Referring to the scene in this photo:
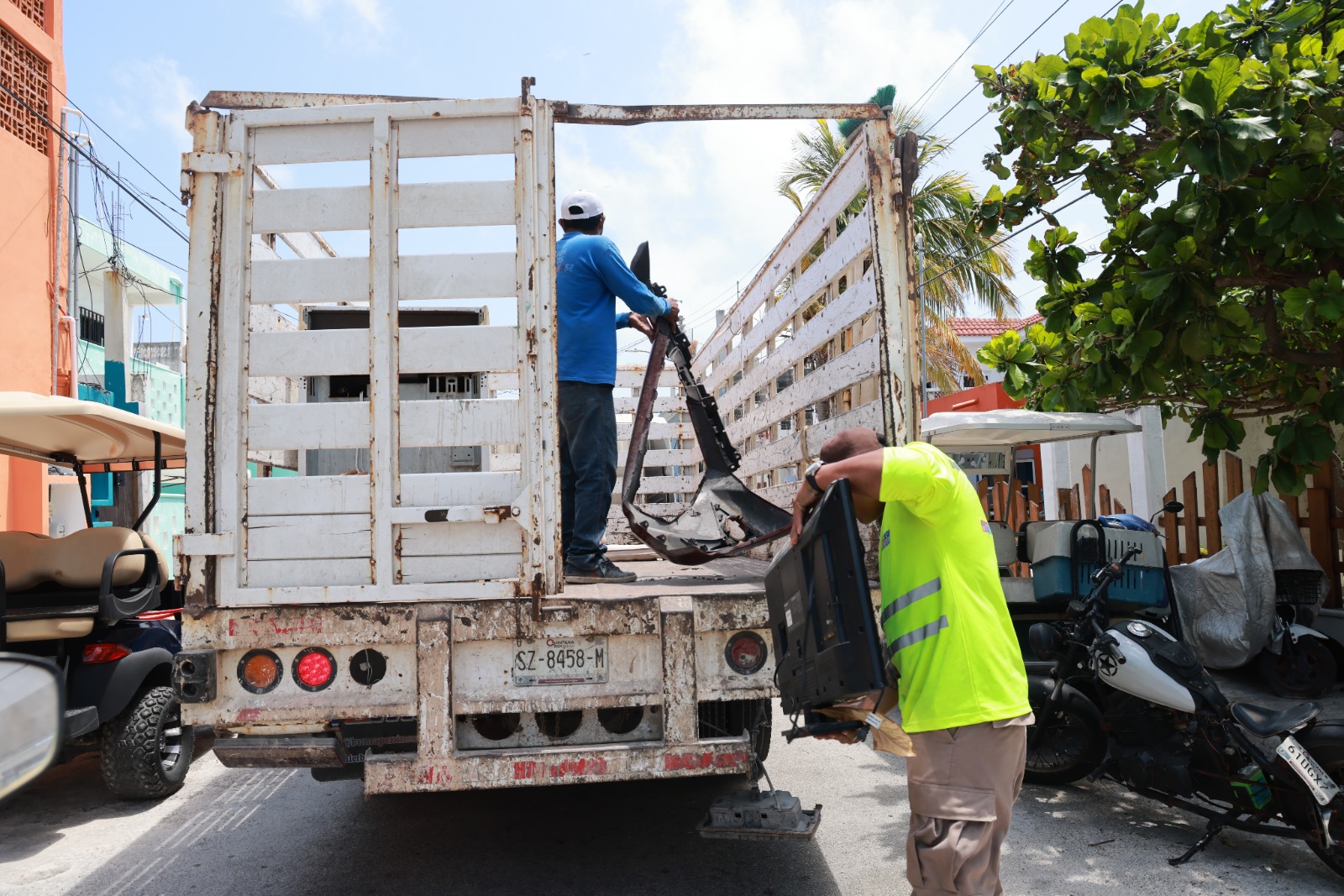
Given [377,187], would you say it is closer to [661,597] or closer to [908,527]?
[661,597]

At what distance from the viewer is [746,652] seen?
11.0ft

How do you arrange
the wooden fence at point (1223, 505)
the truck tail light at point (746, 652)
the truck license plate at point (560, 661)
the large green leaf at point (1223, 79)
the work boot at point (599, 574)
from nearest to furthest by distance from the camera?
the truck license plate at point (560, 661), the truck tail light at point (746, 652), the large green leaf at point (1223, 79), the work boot at point (599, 574), the wooden fence at point (1223, 505)

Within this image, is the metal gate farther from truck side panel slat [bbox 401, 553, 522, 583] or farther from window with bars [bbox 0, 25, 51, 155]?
window with bars [bbox 0, 25, 51, 155]

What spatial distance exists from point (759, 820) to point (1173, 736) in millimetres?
2311

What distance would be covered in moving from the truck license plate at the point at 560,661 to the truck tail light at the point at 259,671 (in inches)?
30.5

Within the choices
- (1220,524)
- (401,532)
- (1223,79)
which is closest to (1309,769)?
(1223,79)

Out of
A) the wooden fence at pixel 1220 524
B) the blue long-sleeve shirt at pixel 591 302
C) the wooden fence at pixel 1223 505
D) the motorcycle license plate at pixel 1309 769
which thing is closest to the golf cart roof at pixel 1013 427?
the wooden fence at pixel 1223 505

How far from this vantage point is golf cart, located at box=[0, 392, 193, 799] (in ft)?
15.7

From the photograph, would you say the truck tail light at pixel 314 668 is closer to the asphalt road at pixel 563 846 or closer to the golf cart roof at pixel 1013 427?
the asphalt road at pixel 563 846

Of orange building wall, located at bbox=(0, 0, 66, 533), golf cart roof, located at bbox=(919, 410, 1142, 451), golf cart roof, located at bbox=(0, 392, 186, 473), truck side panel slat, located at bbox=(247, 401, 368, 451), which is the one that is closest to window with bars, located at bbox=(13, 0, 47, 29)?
orange building wall, located at bbox=(0, 0, 66, 533)

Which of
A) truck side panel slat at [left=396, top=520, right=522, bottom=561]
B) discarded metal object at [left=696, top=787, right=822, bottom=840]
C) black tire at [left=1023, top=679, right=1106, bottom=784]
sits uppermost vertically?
truck side panel slat at [left=396, top=520, right=522, bottom=561]

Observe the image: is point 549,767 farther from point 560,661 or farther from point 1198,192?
point 1198,192

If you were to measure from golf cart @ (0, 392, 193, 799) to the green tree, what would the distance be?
4407mm

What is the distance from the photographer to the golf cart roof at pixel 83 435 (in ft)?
15.6
